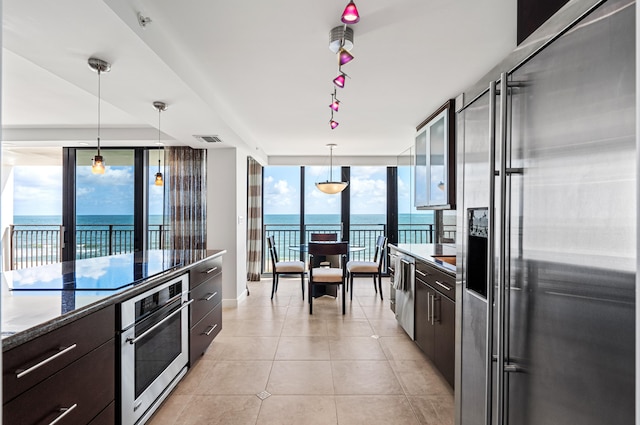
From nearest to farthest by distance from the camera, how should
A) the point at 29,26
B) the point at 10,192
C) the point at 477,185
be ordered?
the point at 477,185 < the point at 29,26 < the point at 10,192

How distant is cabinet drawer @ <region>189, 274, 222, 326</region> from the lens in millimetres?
2948

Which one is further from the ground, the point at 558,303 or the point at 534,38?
the point at 534,38

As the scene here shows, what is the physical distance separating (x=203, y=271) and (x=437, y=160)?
8.61 feet

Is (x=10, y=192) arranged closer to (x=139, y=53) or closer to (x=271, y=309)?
(x=271, y=309)

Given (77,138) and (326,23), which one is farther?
(77,138)

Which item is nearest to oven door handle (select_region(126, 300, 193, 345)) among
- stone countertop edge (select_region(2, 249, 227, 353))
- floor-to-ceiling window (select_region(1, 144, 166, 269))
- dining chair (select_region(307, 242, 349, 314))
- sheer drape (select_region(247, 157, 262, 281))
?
stone countertop edge (select_region(2, 249, 227, 353))

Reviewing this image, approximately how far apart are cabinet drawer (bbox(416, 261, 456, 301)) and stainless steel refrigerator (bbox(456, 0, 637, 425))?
3.34 feet

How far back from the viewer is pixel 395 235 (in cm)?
713

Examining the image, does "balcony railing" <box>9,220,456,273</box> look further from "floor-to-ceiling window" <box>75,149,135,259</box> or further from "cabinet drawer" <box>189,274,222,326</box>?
"cabinet drawer" <box>189,274,222,326</box>

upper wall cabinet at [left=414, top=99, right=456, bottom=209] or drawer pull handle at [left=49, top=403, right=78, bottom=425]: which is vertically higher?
upper wall cabinet at [left=414, top=99, right=456, bottom=209]

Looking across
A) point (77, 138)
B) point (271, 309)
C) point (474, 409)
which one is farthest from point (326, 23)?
point (77, 138)

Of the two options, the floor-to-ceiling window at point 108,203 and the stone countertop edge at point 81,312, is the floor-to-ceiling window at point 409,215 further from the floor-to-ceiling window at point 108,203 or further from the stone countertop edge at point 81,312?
the stone countertop edge at point 81,312

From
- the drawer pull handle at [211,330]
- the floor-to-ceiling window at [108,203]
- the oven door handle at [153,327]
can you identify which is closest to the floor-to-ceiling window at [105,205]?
the floor-to-ceiling window at [108,203]

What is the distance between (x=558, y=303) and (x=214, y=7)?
2.07 metres
